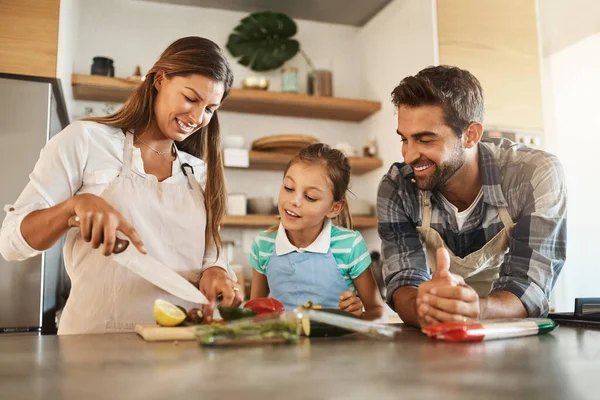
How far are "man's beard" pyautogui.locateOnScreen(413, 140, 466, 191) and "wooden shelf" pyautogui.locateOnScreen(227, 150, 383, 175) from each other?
5.61 ft

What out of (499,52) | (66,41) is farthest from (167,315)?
(499,52)

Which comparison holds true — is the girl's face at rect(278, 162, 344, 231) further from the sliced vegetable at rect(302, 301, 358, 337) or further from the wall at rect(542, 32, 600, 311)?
the wall at rect(542, 32, 600, 311)

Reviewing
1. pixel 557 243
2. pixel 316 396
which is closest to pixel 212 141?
pixel 557 243

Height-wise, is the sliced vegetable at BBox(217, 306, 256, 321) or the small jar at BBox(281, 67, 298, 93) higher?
the small jar at BBox(281, 67, 298, 93)

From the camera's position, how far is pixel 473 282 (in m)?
1.68

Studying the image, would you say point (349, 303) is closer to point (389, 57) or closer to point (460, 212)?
point (460, 212)

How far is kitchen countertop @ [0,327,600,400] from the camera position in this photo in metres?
0.57

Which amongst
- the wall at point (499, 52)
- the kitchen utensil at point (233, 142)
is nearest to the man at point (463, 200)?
the wall at point (499, 52)

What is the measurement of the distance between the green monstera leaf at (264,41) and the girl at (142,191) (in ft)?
6.91

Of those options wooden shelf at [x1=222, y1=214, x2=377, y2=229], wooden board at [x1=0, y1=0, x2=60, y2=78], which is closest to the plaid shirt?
wooden board at [x1=0, y1=0, x2=60, y2=78]

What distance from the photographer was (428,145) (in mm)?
1525

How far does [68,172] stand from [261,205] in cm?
207

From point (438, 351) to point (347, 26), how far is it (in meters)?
3.35

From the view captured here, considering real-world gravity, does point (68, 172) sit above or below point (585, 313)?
above
